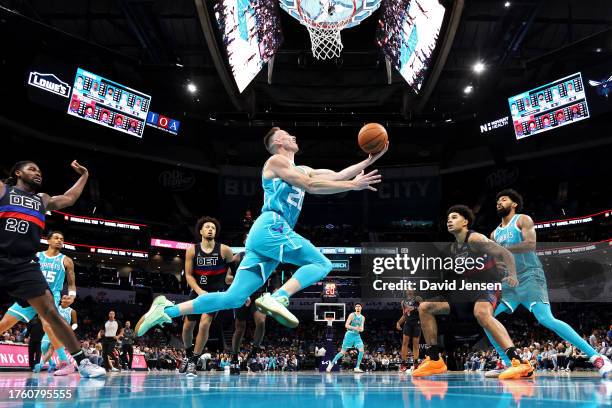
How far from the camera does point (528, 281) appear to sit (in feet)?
24.1

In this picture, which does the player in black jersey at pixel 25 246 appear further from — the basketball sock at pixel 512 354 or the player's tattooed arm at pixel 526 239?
the player's tattooed arm at pixel 526 239

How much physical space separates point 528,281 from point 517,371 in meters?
1.17

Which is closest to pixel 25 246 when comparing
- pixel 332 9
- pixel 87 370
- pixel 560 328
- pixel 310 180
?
pixel 87 370

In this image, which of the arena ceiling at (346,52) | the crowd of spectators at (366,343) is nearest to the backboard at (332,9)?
the arena ceiling at (346,52)

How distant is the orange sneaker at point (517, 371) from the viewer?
6766 millimetres

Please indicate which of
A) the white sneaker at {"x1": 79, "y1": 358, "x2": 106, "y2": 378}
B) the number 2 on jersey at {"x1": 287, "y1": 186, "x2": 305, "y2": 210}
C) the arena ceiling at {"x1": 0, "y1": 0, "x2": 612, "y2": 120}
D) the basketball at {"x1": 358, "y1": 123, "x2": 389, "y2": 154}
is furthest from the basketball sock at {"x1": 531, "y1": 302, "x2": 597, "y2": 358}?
the arena ceiling at {"x1": 0, "y1": 0, "x2": 612, "y2": 120}

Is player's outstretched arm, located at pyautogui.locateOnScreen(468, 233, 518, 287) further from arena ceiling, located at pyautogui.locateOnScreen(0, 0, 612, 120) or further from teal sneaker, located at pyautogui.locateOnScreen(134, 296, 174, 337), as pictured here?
arena ceiling, located at pyautogui.locateOnScreen(0, 0, 612, 120)

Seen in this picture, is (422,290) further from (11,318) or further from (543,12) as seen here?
(11,318)

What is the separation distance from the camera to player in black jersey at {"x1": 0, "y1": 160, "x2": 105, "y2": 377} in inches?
216

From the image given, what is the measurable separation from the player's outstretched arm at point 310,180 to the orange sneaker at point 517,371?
2.81 metres

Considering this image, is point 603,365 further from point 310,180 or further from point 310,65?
point 310,65

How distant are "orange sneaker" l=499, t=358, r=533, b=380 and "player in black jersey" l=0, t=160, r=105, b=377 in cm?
470

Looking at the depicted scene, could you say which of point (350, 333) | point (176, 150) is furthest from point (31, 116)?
point (350, 333)

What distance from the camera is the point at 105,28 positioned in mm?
26203
